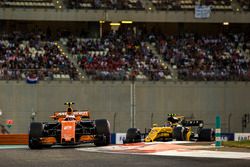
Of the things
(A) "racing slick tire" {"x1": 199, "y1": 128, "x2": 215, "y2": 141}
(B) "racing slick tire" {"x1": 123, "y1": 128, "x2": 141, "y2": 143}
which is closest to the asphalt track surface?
(B) "racing slick tire" {"x1": 123, "y1": 128, "x2": 141, "y2": 143}

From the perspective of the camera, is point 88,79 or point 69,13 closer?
point 88,79

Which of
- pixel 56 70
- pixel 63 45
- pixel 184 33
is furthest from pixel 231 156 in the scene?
pixel 184 33

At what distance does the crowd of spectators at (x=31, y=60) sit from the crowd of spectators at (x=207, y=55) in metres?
7.37

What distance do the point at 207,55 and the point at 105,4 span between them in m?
8.10

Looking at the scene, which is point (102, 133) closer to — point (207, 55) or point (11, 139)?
point (11, 139)

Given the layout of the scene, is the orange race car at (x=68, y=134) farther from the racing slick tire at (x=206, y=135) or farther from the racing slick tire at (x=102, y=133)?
the racing slick tire at (x=206, y=135)

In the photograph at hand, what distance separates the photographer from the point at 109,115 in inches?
2087

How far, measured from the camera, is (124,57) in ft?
178

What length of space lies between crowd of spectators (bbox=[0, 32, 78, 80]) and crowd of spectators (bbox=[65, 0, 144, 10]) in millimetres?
3689

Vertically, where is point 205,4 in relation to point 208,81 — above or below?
above

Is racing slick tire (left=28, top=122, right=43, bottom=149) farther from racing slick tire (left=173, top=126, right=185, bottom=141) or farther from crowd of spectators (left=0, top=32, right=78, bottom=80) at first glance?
crowd of spectators (left=0, top=32, right=78, bottom=80)

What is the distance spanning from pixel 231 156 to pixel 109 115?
1305 inches

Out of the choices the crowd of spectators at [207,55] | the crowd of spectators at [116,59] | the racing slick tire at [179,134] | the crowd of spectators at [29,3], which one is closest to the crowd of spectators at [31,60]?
the crowd of spectators at [116,59]

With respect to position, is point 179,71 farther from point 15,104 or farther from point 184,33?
point 15,104
